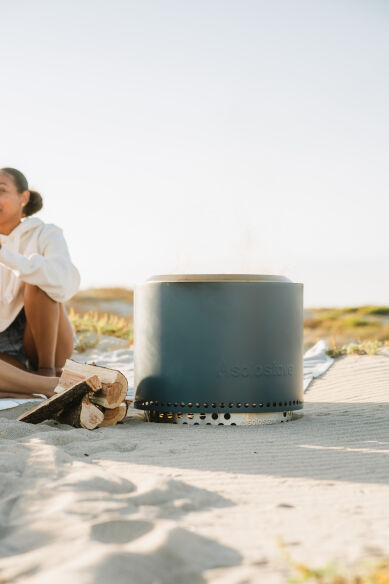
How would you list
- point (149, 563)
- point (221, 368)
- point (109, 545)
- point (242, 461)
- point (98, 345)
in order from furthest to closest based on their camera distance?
1. point (98, 345)
2. point (221, 368)
3. point (242, 461)
4. point (109, 545)
5. point (149, 563)

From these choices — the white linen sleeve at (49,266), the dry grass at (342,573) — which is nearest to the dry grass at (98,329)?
the white linen sleeve at (49,266)

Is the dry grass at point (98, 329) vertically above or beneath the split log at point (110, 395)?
beneath

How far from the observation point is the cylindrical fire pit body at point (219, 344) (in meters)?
3.92

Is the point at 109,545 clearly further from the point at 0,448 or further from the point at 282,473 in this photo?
the point at 0,448

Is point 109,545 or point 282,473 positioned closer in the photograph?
point 109,545

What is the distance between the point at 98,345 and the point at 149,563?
758cm

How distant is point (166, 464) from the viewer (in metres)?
2.91

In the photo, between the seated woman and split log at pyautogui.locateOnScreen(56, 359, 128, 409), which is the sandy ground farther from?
the seated woman

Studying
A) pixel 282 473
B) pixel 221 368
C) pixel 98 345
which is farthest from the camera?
pixel 98 345

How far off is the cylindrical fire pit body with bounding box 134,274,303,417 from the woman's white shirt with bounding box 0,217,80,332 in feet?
2.86

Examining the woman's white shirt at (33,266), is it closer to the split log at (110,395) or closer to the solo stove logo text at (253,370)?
the split log at (110,395)

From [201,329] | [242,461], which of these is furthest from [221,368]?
[242,461]

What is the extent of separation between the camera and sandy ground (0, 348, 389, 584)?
1762 mm

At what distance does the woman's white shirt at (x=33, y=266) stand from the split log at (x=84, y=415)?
41.3 inches
